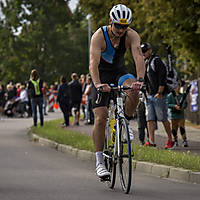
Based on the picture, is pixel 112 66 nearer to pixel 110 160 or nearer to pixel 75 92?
pixel 110 160

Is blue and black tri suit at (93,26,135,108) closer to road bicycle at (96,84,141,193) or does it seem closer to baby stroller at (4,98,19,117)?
road bicycle at (96,84,141,193)

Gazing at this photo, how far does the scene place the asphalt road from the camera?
719 centimetres

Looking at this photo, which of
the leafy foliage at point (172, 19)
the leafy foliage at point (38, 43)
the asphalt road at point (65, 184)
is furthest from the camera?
the leafy foliage at point (38, 43)

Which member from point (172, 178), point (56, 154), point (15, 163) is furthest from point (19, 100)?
point (172, 178)

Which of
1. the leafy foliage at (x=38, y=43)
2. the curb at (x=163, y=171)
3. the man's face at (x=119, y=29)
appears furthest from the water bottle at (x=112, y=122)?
the leafy foliage at (x=38, y=43)

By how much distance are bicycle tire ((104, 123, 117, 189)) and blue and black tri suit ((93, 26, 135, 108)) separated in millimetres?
484

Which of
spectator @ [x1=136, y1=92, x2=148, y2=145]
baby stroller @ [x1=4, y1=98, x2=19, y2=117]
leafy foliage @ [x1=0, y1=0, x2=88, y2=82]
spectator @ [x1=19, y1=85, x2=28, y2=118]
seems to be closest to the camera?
spectator @ [x1=136, y1=92, x2=148, y2=145]

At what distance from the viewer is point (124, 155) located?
7.24m

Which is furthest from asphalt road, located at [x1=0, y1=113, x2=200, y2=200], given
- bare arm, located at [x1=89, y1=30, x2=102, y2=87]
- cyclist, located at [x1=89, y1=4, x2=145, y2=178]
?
bare arm, located at [x1=89, y1=30, x2=102, y2=87]

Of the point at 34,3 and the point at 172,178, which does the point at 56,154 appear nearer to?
the point at 172,178

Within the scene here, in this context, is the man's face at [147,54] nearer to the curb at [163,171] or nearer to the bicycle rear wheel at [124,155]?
the curb at [163,171]

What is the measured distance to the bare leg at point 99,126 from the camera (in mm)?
7781

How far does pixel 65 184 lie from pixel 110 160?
31.1 inches

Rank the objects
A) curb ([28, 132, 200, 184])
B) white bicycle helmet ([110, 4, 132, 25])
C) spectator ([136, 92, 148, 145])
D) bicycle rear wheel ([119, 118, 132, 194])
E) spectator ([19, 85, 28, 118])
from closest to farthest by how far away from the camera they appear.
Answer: bicycle rear wheel ([119, 118, 132, 194]) → white bicycle helmet ([110, 4, 132, 25]) → curb ([28, 132, 200, 184]) → spectator ([136, 92, 148, 145]) → spectator ([19, 85, 28, 118])
